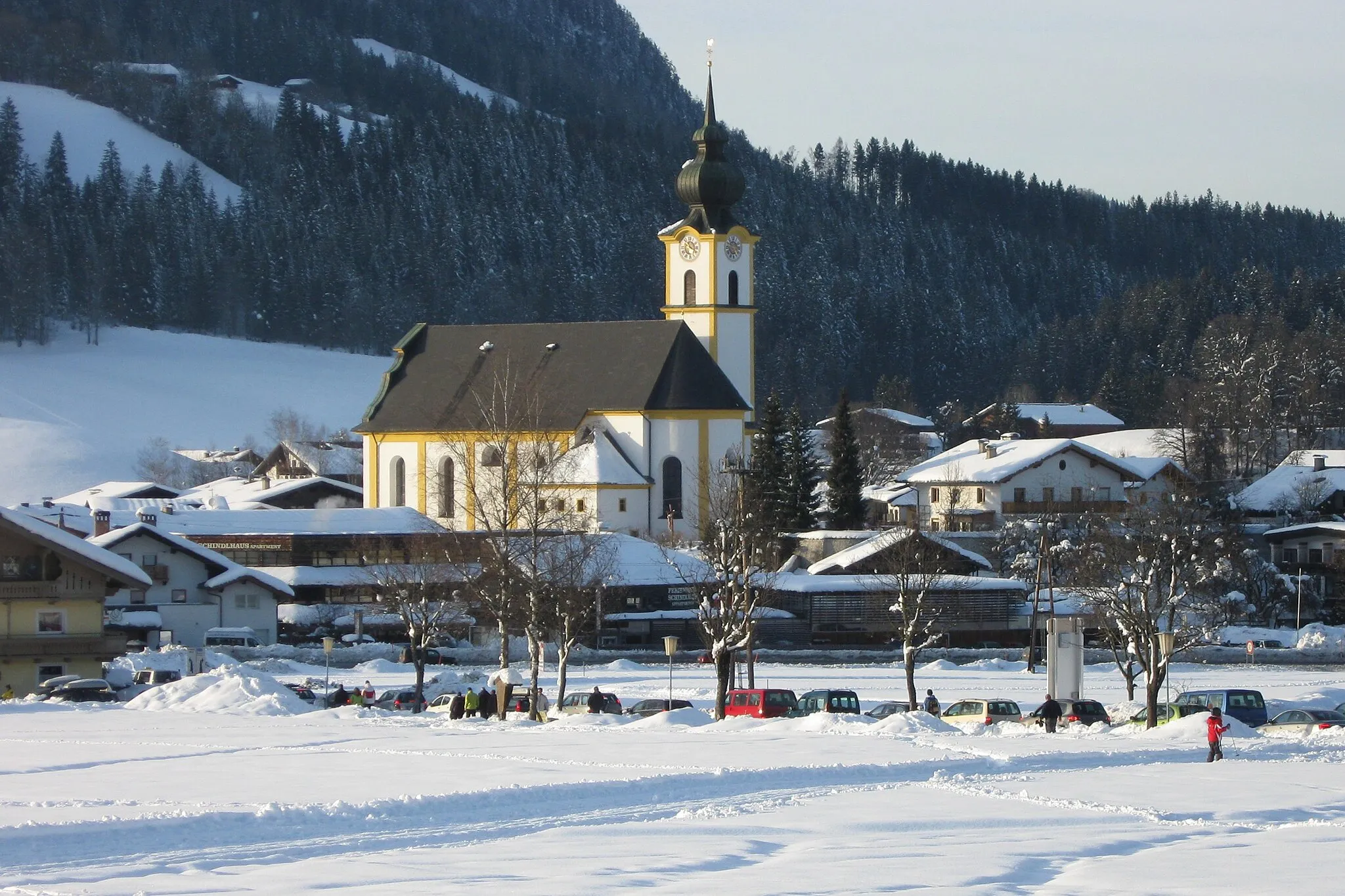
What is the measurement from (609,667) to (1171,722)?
21.9 metres

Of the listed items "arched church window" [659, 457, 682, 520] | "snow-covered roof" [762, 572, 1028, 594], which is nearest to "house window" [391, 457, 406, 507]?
"arched church window" [659, 457, 682, 520]

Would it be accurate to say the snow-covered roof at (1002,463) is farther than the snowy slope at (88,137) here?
No

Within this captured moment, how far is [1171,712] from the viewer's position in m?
31.0

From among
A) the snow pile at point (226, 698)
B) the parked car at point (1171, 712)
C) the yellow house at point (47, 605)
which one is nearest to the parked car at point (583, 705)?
the snow pile at point (226, 698)

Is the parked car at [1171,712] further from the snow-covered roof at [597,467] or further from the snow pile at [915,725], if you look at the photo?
the snow-covered roof at [597,467]

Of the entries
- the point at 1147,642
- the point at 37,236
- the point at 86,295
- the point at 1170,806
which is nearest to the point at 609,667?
the point at 1147,642

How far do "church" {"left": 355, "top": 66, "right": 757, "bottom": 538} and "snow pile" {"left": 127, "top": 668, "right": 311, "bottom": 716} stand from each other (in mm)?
27477

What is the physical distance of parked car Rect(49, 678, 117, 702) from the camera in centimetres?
3562

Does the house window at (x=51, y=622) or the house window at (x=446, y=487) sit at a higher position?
the house window at (x=446, y=487)

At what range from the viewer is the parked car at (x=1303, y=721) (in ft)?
94.4

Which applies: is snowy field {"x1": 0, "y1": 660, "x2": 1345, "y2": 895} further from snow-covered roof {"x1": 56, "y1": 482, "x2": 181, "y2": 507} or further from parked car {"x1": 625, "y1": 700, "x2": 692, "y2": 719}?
snow-covered roof {"x1": 56, "y1": 482, "x2": 181, "y2": 507}

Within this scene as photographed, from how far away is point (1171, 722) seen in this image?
28.5 meters

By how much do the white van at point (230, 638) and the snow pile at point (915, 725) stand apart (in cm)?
2668

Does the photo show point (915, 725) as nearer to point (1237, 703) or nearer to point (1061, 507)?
point (1237, 703)
